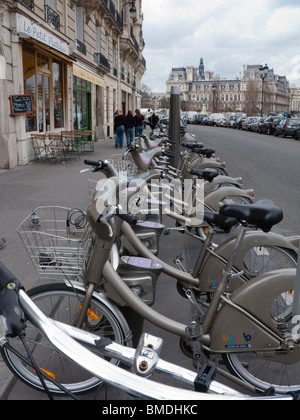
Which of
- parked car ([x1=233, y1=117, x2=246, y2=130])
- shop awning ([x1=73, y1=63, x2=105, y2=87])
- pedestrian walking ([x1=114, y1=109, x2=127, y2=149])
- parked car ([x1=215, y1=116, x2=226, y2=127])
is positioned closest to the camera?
shop awning ([x1=73, y1=63, x2=105, y2=87])

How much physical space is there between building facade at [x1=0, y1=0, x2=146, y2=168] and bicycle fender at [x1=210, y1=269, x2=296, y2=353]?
32.9ft

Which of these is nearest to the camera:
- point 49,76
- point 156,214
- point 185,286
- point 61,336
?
point 61,336

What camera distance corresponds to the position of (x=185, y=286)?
11.2ft

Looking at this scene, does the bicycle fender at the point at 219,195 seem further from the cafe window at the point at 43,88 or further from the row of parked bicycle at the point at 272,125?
the row of parked bicycle at the point at 272,125

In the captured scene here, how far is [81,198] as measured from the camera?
8117 millimetres

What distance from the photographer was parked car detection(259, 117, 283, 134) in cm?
3347

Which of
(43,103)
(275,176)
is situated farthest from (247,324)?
(43,103)

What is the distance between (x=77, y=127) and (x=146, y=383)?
19119 millimetres

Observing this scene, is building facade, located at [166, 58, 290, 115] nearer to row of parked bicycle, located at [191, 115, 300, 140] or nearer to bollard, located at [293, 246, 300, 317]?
row of parked bicycle, located at [191, 115, 300, 140]

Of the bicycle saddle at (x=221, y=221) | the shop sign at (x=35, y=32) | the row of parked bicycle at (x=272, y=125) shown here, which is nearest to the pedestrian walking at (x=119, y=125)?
the shop sign at (x=35, y=32)

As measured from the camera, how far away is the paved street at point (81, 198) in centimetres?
340

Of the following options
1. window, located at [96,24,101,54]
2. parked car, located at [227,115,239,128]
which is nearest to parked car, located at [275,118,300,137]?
window, located at [96,24,101,54]
